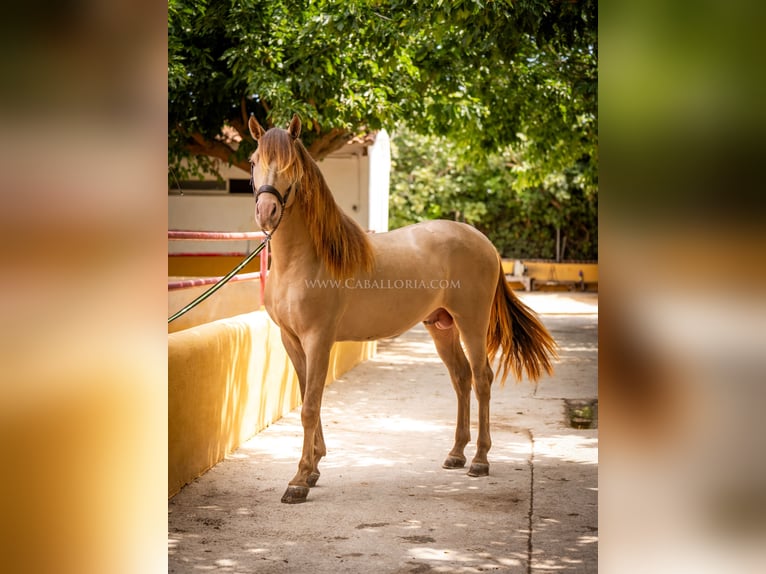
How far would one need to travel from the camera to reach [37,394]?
1587 millimetres

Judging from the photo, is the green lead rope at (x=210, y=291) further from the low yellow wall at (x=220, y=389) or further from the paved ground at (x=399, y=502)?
the paved ground at (x=399, y=502)

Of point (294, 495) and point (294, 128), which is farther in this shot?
point (294, 128)

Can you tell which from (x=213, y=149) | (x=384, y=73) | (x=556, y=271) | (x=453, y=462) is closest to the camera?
(x=453, y=462)

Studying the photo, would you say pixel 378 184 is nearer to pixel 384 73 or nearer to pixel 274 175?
pixel 384 73

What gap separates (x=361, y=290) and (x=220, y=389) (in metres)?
1.18

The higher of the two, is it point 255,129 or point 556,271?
point 255,129

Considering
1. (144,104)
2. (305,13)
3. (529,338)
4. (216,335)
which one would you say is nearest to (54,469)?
(144,104)

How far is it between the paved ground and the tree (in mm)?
2863

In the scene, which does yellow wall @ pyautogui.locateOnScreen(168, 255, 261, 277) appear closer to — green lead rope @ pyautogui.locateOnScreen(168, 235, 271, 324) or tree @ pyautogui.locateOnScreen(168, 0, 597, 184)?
tree @ pyautogui.locateOnScreen(168, 0, 597, 184)

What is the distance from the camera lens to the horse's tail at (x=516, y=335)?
5.86 meters

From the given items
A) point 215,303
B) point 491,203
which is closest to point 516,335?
point 215,303

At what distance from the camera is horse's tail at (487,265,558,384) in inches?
231

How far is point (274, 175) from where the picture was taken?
4621mm

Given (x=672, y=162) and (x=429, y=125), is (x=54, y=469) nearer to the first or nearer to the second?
(x=672, y=162)
